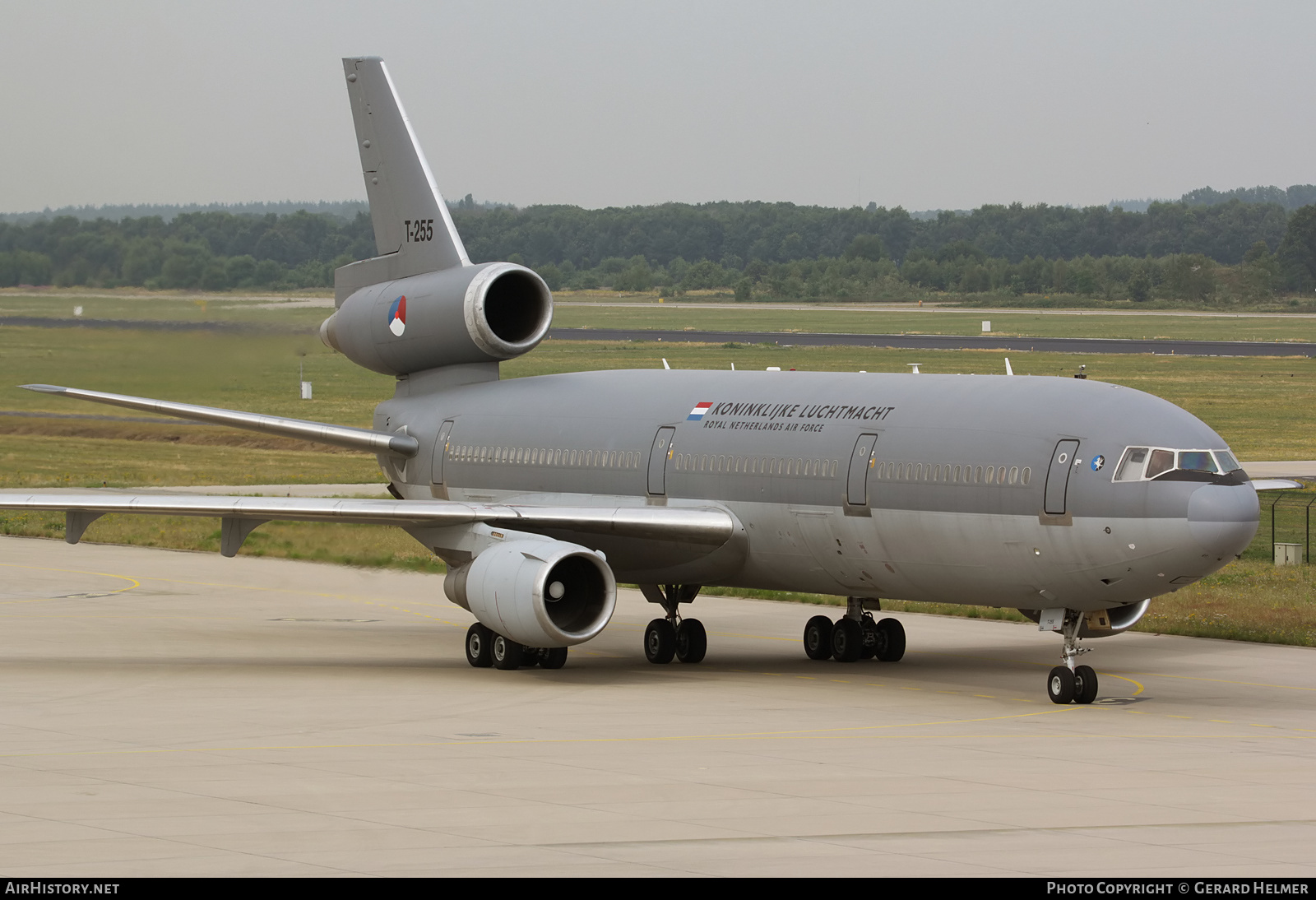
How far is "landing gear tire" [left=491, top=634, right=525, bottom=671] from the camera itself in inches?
1115

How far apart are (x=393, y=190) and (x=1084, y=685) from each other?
711 inches

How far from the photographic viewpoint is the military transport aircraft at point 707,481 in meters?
23.9

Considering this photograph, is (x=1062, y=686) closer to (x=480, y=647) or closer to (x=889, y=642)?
(x=889, y=642)

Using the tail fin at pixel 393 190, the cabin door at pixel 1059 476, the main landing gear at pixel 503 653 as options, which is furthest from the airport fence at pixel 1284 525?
Result: the tail fin at pixel 393 190

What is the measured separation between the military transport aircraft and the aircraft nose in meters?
0.03

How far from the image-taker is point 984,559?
24.8 meters

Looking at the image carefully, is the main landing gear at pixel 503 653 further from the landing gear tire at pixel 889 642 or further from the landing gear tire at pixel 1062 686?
the landing gear tire at pixel 1062 686

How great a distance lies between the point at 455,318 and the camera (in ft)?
109

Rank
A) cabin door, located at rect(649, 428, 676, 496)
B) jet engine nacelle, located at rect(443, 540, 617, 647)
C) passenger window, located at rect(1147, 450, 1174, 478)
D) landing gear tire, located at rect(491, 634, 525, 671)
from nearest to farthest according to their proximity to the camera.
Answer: passenger window, located at rect(1147, 450, 1174, 478)
jet engine nacelle, located at rect(443, 540, 617, 647)
landing gear tire, located at rect(491, 634, 525, 671)
cabin door, located at rect(649, 428, 676, 496)

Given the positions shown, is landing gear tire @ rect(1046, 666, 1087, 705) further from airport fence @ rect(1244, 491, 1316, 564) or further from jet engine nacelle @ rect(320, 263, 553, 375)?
→ airport fence @ rect(1244, 491, 1316, 564)

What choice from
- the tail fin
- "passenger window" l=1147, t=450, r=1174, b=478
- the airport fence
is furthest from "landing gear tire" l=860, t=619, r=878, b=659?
the airport fence
